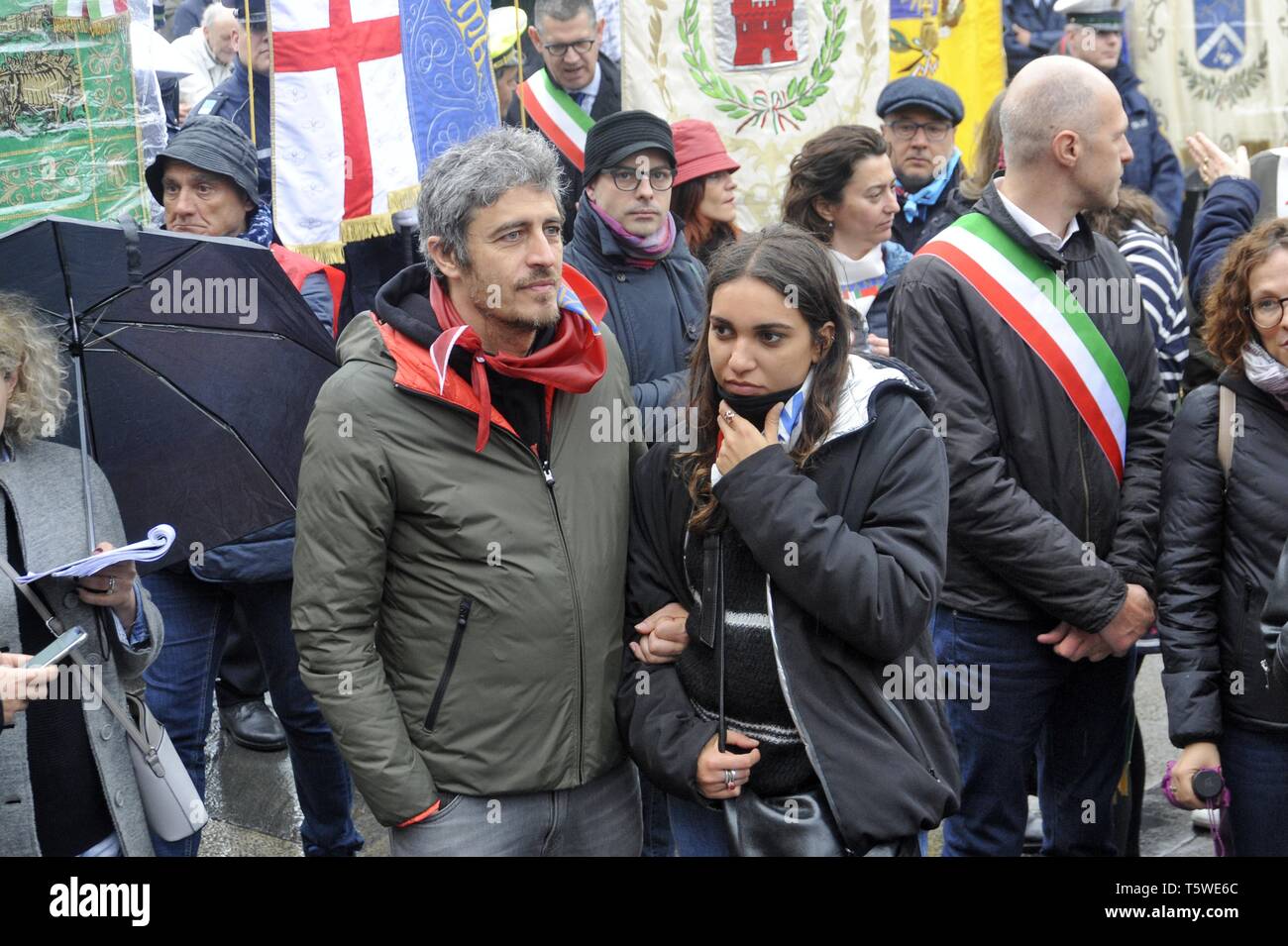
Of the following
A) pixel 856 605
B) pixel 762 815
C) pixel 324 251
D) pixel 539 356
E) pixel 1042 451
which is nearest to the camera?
pixel 856 605

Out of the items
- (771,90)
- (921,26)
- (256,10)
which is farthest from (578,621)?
(921,26)

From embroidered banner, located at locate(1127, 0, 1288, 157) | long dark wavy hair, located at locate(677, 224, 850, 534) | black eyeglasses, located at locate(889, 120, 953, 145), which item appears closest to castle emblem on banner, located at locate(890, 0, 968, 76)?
black eyeglasses, located at locate(889, 120, 953, 145)

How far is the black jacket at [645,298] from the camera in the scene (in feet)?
14.3

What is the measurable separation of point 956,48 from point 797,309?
441cm

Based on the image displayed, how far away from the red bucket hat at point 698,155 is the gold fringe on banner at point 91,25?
1.79m

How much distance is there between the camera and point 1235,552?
140 inches

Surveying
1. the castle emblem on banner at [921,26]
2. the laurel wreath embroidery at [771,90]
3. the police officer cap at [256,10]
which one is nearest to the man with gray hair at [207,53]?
the police officer cap at [256,10]

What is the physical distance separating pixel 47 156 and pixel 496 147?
1.94 m

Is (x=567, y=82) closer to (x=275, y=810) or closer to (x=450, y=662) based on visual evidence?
(x=275, y=810)

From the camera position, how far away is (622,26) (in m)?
6.31

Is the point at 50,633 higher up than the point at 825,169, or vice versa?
the point at 825,169

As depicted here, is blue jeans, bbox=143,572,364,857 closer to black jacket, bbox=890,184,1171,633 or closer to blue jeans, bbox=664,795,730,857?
blue jeans, bbox=664,795,730,857

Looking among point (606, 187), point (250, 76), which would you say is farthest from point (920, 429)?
point (250, 76)

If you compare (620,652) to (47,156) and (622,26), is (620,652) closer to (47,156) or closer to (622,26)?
(47,156)
